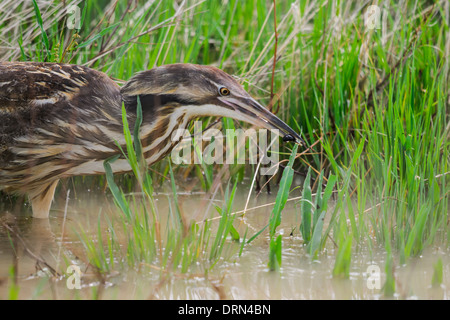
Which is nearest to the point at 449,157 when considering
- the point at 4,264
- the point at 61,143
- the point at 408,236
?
the point at 408,236

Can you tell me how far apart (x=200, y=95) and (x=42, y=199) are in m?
1.13

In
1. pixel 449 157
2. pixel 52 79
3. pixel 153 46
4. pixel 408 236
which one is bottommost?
pixel 408 236

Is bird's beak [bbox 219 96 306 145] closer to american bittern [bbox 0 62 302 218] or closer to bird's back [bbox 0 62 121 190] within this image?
american bittern [bbox 0 62 302 218]

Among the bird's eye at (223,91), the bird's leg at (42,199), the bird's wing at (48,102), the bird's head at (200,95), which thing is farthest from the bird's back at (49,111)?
the bird's eye at (223,91)

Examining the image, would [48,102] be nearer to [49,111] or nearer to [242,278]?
[49,111]

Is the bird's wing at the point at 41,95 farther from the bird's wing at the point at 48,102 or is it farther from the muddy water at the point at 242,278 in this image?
the muddy water at the point at 242,278

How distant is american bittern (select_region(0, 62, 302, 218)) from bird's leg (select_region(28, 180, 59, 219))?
34 cm

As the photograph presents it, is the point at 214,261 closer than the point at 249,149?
Yes

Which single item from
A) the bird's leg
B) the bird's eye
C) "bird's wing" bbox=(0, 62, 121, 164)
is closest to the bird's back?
"bird's wing" bbox=(0, 62, 121, 164)

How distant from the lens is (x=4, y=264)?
3.06 meters

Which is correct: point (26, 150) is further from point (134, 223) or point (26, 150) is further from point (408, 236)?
point (408, 236)

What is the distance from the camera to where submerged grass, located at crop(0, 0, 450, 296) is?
3059mm

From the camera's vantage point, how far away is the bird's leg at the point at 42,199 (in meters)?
3.79
